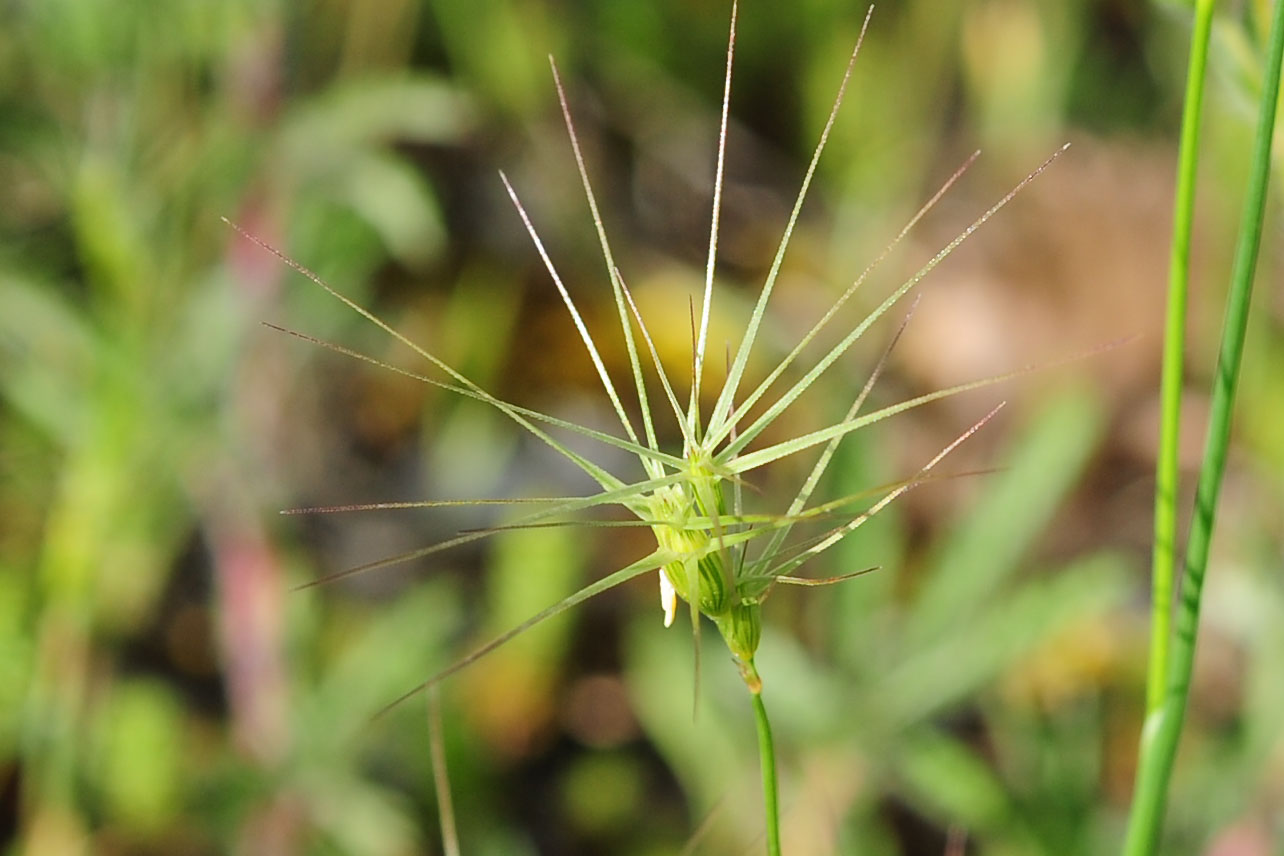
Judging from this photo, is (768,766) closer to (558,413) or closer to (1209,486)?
(1209,486)

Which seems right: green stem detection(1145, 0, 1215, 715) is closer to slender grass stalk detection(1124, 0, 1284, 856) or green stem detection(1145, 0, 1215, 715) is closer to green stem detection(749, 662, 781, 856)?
slender grass stalk detection(1124, 0, 1284, 856)

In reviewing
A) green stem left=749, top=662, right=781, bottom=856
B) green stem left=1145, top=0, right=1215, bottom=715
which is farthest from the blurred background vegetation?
green stem left=749, top=662, right=781, bottom=856

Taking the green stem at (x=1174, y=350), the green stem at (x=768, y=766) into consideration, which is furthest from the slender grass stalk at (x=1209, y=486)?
the green stem at (x=768, y=766)

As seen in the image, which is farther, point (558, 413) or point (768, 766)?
point (558, 413)

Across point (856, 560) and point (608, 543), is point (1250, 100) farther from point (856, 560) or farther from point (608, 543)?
point (608, 543)

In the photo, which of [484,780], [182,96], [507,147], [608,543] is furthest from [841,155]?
[484,780]

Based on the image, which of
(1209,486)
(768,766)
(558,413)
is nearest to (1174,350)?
(1209,486)
